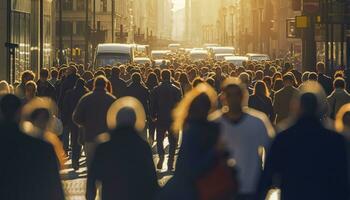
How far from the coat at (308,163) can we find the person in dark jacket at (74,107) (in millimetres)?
12980

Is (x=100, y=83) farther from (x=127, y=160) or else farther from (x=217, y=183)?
(x=217, y=183)

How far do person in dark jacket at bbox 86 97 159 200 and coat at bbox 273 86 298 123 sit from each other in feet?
36.1

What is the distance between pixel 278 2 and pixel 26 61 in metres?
67.9

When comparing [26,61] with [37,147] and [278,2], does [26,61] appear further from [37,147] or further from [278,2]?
[278,2]

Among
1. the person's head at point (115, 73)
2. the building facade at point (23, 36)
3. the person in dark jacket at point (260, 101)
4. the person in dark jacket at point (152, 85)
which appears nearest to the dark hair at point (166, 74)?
the person's head at point (115, 73)

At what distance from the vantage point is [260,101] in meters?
19.2

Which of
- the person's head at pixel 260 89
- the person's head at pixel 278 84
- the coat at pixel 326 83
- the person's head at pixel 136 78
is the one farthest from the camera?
the coat at pixel 326 83

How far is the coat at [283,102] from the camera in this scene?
21.2 meters

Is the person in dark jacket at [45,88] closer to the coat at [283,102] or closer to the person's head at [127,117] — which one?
the coat at [283,102]

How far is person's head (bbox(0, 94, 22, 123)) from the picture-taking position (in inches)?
406

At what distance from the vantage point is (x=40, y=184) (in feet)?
32.2

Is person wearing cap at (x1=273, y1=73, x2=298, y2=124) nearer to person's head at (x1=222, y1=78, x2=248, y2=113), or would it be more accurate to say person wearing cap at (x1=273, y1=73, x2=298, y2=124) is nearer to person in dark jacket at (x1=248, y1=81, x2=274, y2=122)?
person in dark jacket at (x1=248, y1=81, x2=274, y2=122)

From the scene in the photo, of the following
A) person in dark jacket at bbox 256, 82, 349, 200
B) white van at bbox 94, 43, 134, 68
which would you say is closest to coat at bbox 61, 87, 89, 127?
person in dark jacket at bbox 256, 82, 349, 200

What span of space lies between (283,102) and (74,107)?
14.2 feet
